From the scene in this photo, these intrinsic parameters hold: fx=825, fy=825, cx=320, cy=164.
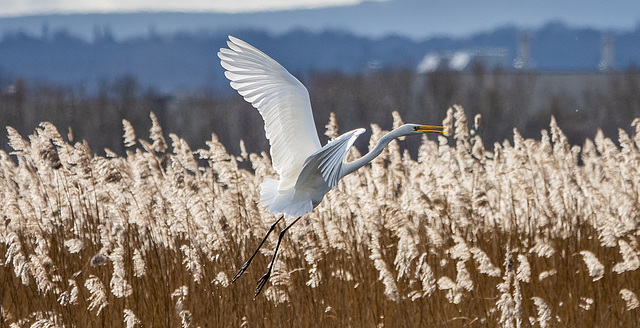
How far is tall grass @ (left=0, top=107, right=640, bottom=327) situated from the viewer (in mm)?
4016

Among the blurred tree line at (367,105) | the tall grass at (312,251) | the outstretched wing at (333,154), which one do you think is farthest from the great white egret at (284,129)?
the blurred tree line at (367,105)

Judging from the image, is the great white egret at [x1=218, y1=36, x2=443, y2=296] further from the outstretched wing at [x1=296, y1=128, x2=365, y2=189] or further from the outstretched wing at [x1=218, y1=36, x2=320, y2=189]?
the outstretched wing at [x1=296, y1=128, x2=365, y2=189]

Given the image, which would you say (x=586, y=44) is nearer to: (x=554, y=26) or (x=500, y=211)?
(x=554, y=26)

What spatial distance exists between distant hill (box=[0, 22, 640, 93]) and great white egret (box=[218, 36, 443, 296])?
3803cm

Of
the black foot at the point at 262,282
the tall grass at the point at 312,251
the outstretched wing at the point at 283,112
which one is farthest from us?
the outstretched wing at the point at 283,112

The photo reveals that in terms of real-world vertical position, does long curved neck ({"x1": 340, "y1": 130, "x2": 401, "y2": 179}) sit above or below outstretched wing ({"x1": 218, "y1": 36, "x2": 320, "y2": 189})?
below

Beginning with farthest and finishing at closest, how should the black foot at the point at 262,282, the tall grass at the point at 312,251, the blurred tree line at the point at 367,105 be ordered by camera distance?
1. the blurred tree line at the point at 367,105
2. the black foot at the point at 262,282
3. the tall grass at the point at 312,251

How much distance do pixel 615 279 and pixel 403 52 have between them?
98.7 m

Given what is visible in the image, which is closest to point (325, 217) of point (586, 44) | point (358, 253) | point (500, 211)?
point (358, 253)

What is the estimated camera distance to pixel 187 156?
5219mm

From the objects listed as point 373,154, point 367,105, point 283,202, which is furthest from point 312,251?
point 367,105

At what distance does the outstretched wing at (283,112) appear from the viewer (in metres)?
4.62

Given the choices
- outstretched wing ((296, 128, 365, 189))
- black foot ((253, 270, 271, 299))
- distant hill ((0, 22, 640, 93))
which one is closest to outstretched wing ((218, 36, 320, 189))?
black foot ((253, 270, 271, 299))

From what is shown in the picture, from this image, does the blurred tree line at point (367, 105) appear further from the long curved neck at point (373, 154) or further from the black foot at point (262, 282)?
the black foot at point (262, 282)
